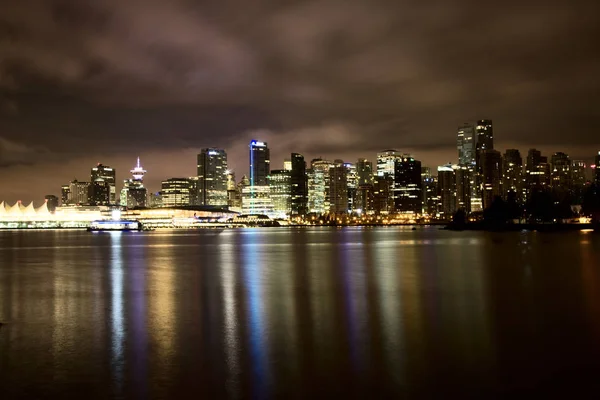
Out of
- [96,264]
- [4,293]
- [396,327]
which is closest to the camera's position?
[396,327]

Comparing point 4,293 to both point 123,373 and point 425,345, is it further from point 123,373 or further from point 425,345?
point 425,345

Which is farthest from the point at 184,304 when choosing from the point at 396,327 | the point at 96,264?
the point at 96,264

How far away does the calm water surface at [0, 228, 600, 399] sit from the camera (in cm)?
1191

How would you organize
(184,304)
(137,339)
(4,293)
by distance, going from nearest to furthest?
1. (137,339)
2. (184,304)
3. (4,293)

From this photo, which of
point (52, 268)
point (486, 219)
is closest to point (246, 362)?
point (52, 268)

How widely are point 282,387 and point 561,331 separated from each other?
9.63 metres

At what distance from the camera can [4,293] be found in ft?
91.6

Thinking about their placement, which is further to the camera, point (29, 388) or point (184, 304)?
point (184, 304)

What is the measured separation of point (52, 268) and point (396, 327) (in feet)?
109

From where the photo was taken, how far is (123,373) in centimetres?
1301

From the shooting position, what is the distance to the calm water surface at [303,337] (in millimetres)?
11914

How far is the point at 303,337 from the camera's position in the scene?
1659cm

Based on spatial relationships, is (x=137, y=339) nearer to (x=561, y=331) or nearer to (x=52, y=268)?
(x=561, y=331)

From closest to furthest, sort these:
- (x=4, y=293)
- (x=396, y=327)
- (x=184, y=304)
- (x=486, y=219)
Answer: (x=396, y=327) → (x=184, y=304) → (x=4, y=293) → (x=486, y=219)
